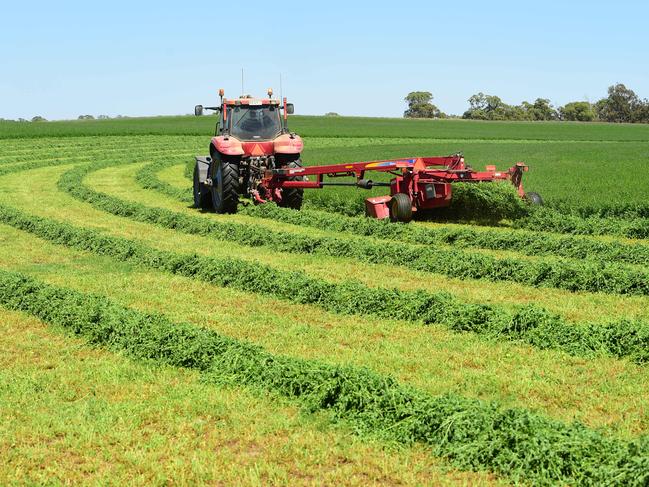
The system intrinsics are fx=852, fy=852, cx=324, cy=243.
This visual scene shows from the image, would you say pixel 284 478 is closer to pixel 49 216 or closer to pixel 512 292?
pixel 512 292

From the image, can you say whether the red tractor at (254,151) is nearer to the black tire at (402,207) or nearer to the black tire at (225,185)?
the black tire at (225,185)

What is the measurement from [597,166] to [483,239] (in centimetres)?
1070

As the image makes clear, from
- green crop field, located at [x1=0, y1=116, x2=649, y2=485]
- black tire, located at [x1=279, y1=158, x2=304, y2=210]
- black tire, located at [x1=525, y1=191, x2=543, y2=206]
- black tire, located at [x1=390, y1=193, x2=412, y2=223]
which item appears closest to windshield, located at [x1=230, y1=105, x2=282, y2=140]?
black tire, located at [x1=279, y1=158, x2=304, y2=210]

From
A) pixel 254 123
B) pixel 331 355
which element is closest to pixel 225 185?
pixel 254 123

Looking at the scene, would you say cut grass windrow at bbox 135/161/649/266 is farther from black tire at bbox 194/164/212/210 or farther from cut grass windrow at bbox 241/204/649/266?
black tire at bbox 194/164/212/210

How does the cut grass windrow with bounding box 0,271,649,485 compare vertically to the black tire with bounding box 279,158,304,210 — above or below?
below

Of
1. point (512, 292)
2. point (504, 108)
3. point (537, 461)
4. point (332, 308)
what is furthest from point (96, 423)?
point (504, 108)

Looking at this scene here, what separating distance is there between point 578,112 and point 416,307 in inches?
5077

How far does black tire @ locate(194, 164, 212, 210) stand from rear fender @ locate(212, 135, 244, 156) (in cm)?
133

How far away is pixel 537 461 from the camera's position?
499 cm

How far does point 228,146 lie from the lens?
17.0 metres

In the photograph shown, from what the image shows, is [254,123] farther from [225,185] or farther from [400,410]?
[400,410]

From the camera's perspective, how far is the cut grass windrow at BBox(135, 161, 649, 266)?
38.3 feet

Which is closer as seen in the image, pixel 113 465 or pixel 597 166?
pixel 113 465
